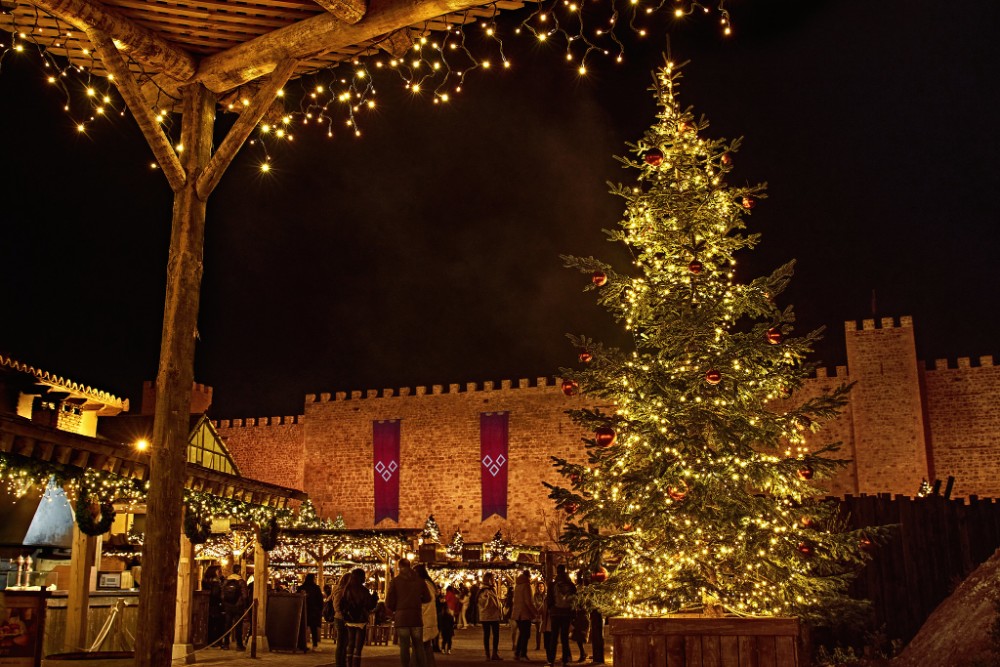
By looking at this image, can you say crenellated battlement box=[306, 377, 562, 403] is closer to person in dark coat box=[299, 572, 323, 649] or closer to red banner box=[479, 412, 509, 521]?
red banner box=[479, 412, 509, 521]

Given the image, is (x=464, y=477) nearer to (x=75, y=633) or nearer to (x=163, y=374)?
(x=75, y=633)

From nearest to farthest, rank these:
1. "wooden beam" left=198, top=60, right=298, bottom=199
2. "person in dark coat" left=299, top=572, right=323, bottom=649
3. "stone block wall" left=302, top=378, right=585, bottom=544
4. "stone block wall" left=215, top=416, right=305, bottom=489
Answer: "wooden beam" left=198, top=60, right=298, bottom=199
"person in dark coat" left=299, top=572, right=323, bottom=649
"stone block wall" left=302, top=378, right=585, bottom=544
"stone block wall" left=215, top=416, right=305, bottom=489

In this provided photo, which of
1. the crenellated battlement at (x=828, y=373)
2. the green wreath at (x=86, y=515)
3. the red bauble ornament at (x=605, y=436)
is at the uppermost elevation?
the crenellated battlement at (x=828, y=373)

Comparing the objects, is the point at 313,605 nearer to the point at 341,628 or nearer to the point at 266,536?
the point at 266,536

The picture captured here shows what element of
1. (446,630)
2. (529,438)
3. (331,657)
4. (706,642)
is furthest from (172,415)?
(529,438)

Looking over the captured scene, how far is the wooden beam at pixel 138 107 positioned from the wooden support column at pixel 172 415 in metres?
0.06

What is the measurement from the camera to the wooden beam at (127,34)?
3734 millimetres

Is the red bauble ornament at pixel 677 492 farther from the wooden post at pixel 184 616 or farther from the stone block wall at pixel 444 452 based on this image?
the stone block wall at pixel 444 452

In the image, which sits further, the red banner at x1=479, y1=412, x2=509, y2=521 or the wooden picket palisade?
the red banner at x1=479, y1=412, x2=509, y2=521

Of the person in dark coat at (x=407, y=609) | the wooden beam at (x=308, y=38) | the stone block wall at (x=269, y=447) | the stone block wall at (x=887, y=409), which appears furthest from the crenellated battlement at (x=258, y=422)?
the wooden beam at (x=308, y=38)

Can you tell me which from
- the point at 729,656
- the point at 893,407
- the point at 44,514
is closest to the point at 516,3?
the point at 729,656

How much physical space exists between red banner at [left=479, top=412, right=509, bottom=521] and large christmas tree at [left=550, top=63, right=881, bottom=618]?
20632 millimetres

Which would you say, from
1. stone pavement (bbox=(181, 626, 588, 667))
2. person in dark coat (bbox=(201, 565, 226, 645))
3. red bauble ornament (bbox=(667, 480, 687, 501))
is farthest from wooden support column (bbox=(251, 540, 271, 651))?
red bauble ornament (bbox=(667, 480, 687, 501))

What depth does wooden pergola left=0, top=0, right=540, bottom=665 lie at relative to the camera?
373 centimetres
